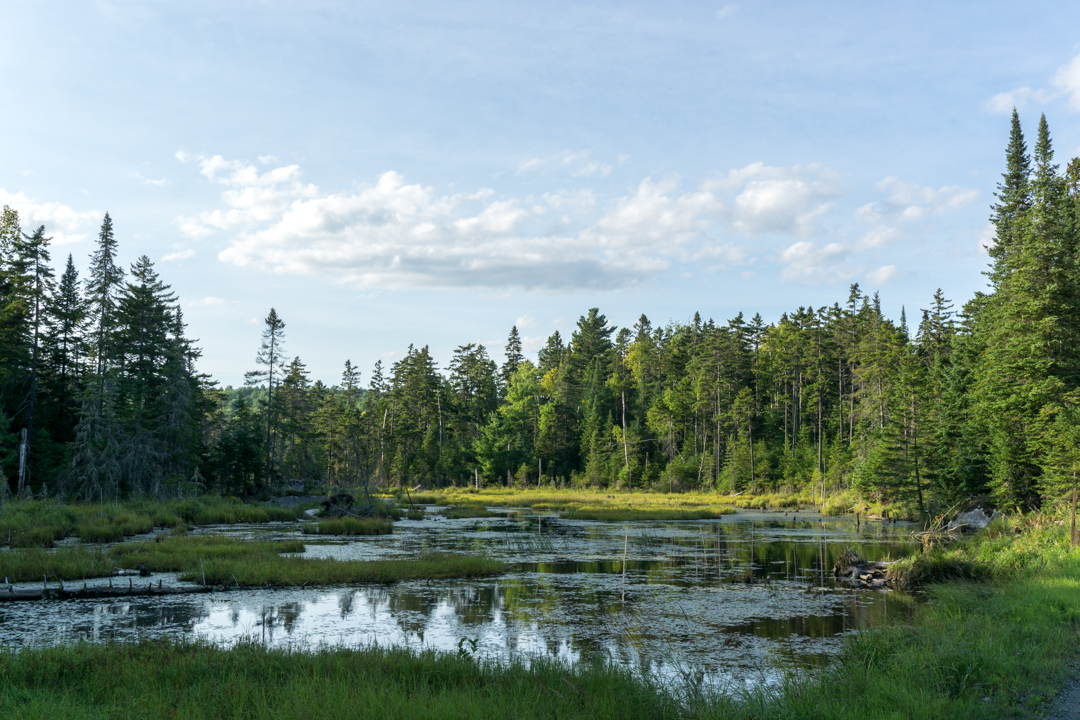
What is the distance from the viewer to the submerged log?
16.7 meters

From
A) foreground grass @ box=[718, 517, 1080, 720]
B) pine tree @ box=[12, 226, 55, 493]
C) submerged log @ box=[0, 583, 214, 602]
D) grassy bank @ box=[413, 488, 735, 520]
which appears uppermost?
pine tree @ box=[12, 226, 55, 493]

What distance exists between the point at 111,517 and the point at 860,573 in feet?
109

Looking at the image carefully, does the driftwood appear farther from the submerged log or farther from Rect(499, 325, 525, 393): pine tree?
Rect(499, 325, 525, 393): pine tree

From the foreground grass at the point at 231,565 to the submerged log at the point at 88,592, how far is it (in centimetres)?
106

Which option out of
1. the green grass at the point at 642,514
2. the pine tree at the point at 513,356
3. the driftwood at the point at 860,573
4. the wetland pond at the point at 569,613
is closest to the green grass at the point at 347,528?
the wetland pond at the point at 569,613

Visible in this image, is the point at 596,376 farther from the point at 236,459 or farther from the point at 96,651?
the point at 96,651

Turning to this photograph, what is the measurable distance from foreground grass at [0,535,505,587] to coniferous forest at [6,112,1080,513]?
69.1 feet

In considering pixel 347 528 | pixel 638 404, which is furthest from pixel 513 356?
pixel 347 528

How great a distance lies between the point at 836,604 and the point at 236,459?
51374 mm

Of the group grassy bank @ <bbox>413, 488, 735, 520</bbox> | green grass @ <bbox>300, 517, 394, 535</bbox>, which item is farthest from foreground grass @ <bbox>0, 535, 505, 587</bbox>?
grassy bank @ <bbox>413, 488, 735, 520</bbox>

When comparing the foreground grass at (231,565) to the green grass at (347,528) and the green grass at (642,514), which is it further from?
the green grass at (642,514)

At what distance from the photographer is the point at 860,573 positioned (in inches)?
868

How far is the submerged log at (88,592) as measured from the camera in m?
16.7

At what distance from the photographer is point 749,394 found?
77500 millimetres
